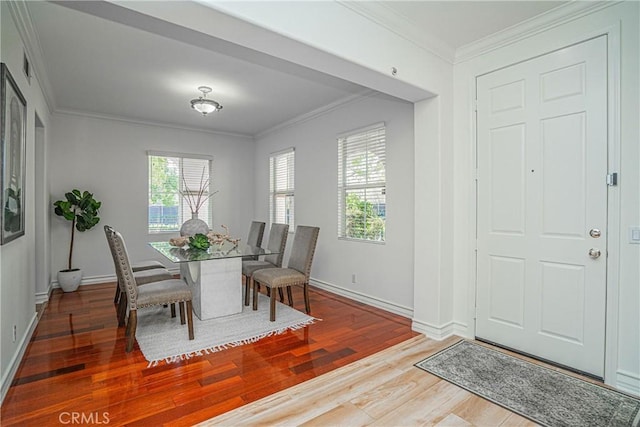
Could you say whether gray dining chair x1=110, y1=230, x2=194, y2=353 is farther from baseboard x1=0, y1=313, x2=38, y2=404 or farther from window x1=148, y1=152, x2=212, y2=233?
window x1=148, y1=152, x2=212, y2=233

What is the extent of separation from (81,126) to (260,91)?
320cm

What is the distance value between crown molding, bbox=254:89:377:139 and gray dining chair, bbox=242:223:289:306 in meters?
1.84

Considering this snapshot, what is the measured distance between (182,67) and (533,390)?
13.8 feet

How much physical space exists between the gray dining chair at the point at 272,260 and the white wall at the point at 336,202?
79 centimetres

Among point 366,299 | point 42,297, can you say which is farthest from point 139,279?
point 366,299

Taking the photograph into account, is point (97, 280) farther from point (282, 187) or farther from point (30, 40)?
point (30, 40)

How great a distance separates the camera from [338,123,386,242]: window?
13.6ft

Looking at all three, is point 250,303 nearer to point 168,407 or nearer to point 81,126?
point 168,407

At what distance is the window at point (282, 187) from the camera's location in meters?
5.84

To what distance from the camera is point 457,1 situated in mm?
2469

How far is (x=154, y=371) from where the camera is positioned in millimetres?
2537

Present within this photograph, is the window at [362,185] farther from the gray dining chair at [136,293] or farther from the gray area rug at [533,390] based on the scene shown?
the gray dining chair at [136,293]

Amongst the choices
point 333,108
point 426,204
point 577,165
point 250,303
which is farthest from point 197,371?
point 333,108

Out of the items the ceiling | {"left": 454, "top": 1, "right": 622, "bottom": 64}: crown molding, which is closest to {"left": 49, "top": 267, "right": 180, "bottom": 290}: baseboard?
the ceiling
